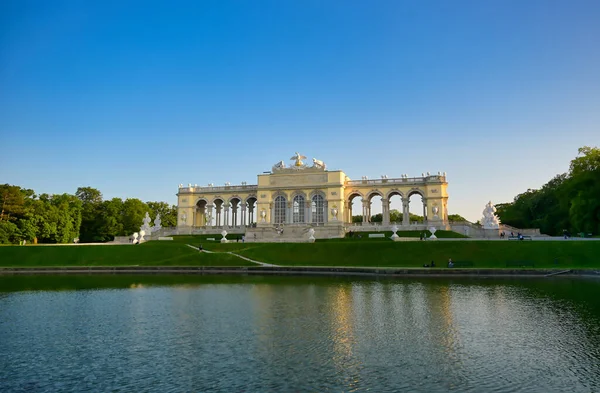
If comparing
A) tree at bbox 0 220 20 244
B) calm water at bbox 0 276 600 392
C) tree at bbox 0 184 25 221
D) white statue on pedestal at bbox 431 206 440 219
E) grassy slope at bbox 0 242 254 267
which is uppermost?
tree at bbox 0 184 25 221

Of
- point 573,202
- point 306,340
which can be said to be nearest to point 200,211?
point 573,202

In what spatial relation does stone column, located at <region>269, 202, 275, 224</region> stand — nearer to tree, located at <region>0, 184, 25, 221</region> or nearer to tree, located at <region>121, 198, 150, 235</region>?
tree, located at <region>121, 198, 150, 235</region>

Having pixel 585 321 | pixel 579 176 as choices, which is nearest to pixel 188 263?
pixel 585 321

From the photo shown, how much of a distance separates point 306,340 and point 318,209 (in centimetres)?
5508

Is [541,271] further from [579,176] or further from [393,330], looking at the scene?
[579,176]

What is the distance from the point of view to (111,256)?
5125cm

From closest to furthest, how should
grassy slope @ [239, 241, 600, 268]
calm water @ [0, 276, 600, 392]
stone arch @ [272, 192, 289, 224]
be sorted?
1. calm water @ [0, 276, 600, 392]
2. grassy slope @ [239, 241, 600, 268]
3. stone arch @ [272, 192, 289, 224]

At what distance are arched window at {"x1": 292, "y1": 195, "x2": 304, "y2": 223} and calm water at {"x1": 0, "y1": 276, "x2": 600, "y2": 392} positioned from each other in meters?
43.6

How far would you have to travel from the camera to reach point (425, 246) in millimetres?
47281

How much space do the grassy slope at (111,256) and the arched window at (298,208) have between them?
21477 mm

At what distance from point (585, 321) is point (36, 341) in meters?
21.4

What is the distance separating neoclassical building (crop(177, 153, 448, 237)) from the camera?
67562 millimetres

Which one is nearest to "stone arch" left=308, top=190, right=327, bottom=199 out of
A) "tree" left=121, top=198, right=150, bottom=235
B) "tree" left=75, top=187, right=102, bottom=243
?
"tree" left=121, top=198, right=150, bottom=235

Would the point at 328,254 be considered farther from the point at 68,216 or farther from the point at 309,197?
the point at 68,216
